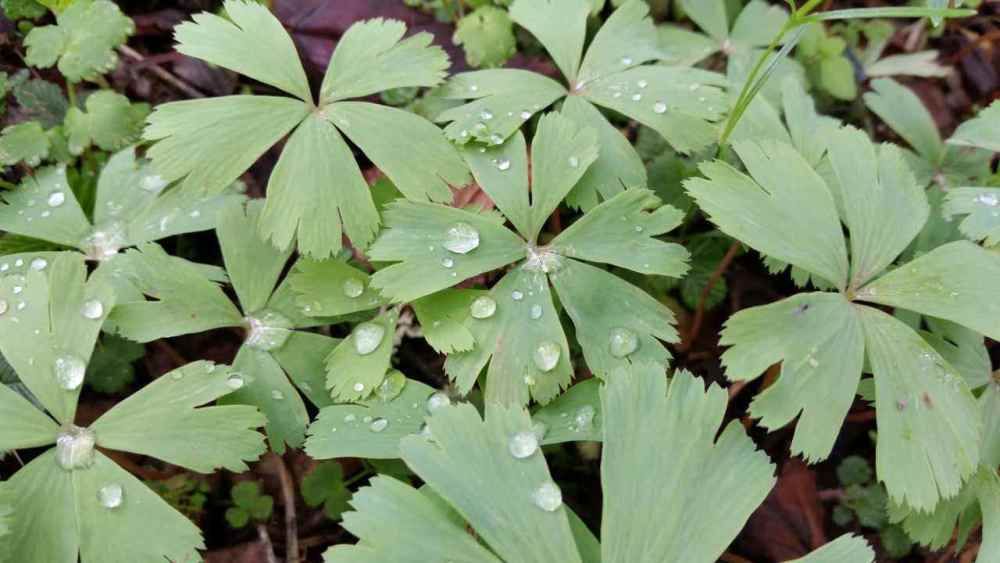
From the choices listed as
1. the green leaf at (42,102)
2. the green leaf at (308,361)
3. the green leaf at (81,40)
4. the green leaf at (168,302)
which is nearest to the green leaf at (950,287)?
the green leaf at (308,361)

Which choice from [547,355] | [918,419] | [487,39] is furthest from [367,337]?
[918,419]

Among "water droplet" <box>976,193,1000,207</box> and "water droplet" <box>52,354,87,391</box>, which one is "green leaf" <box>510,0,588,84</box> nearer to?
"water droplet" <box>976,193,1000,207</box>

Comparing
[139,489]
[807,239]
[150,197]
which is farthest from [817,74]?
[139,489]

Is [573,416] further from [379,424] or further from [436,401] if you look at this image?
[379,424]

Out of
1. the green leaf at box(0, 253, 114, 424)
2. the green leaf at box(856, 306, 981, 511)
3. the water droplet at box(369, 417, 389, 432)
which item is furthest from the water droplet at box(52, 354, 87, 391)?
the green leaf at box(856, 306, 981, 511)

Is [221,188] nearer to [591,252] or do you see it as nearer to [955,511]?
[591,252]

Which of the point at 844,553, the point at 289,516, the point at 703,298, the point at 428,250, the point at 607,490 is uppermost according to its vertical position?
the point at 428,250

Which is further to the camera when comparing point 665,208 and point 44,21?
point 44,21
